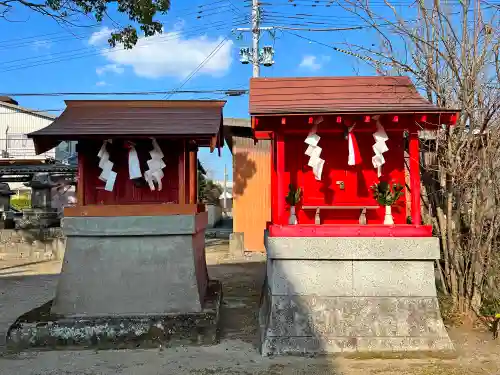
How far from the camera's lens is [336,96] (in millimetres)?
7844

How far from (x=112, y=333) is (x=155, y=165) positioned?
2.96 meters

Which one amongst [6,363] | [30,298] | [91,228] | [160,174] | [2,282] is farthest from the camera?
[2,282]

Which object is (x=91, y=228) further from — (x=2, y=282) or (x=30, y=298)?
(x=2, y=282)

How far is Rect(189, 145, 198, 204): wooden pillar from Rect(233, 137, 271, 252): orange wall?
7722mm

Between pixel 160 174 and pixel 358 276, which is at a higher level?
pixel 160 174

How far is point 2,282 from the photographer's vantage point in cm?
1334

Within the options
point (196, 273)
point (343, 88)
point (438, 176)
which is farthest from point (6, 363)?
point (438, 176)

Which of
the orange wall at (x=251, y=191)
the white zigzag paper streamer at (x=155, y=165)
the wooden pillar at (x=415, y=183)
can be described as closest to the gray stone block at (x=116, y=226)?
the white zigzag paper streamer at (x=155, y=165)

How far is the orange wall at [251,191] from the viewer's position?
1775 cm

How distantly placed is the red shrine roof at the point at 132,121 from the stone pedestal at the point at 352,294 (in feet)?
7.98

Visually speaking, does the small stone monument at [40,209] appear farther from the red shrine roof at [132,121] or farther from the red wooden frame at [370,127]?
the red wooden frame at [370,127]

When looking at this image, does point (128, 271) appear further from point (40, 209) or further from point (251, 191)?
point (40, 209)

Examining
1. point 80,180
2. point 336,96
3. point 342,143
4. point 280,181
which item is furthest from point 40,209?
point 336,96

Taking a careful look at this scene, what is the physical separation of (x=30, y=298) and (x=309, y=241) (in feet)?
25.8
